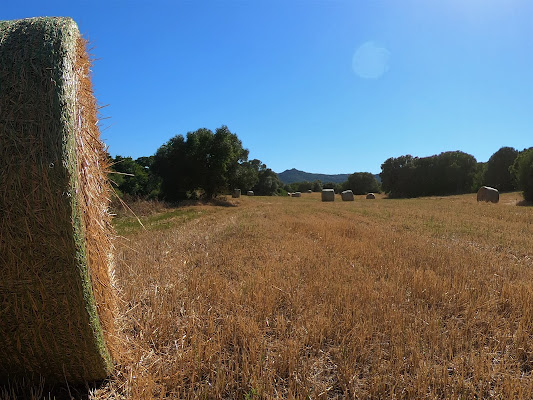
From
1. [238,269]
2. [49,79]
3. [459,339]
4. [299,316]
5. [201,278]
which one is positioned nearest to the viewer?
[49,79]

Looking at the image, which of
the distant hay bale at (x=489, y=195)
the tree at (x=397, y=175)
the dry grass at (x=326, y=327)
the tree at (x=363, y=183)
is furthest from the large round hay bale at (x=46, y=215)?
the tree at (x=363, y=183)

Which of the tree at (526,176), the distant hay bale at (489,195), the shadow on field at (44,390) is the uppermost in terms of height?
the tree at (526,176)

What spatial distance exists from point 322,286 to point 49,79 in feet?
13.4

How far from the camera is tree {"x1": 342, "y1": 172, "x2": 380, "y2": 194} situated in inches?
2931

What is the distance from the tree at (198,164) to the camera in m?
27.7

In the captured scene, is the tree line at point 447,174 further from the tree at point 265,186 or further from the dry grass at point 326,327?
the dry grass at point 326,327

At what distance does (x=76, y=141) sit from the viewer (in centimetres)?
223

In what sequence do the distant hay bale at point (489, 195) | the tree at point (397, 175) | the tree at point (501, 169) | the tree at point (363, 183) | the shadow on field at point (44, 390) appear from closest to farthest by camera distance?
1. the shadow on field at point (44, 390)
2. the distant hay bale at point (489, 195)
3. the tree at point (501, 169)
4. the tree at point (397, 175)
5. the tree at point (363, 183)

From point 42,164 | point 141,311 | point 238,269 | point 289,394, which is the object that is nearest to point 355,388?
point 289,394

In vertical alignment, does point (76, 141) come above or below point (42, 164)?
above

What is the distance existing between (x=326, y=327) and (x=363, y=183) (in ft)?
249

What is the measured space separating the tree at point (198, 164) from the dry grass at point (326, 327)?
22.1 meters

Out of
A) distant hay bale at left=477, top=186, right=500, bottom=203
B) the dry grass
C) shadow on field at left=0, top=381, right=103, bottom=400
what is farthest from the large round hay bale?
distant hay bale at left=477, top=186, right=500, bottom=203

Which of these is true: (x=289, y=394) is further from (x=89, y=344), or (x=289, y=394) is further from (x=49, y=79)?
(x=49, y=79)
